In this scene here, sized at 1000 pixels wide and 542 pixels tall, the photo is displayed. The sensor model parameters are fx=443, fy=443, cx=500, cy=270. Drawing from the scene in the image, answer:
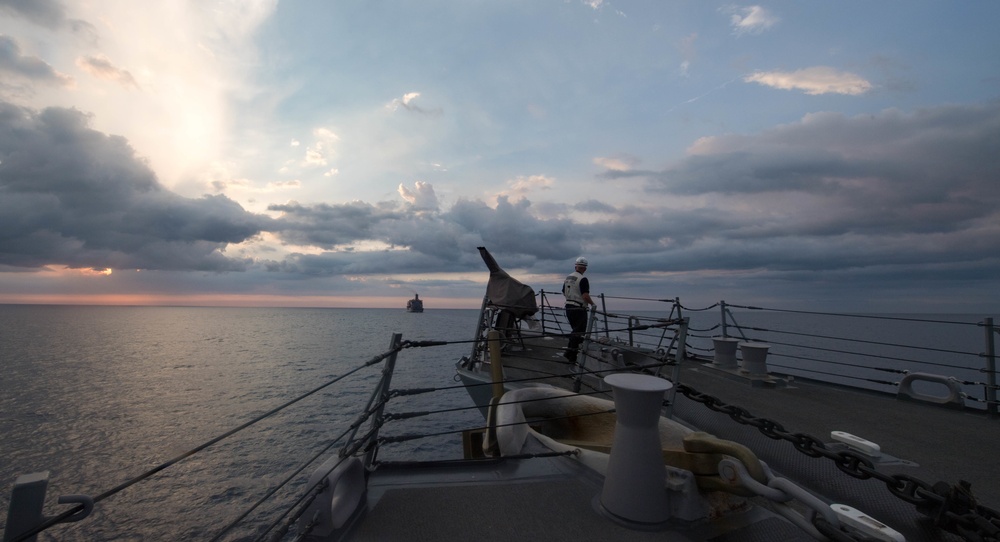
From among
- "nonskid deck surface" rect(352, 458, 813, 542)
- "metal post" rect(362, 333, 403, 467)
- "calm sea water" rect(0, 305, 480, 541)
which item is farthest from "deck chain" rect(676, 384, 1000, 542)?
"calm sea water" rect(0, 305, 480, 541)

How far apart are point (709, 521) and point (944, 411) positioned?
6692 millimetres

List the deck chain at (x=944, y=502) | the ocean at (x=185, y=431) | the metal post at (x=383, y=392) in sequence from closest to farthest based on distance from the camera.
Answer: the deck chain at (x=944, y=502) < the metal post at (x=383, y=392) < the ocean at (x=185, y=431)

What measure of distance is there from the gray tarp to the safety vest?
123cm

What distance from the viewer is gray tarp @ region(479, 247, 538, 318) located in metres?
10.6

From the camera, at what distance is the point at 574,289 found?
9.77m

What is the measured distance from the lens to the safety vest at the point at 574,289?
973cm

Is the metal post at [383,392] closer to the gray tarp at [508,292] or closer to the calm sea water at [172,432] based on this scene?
the calm sea water at [172,432]

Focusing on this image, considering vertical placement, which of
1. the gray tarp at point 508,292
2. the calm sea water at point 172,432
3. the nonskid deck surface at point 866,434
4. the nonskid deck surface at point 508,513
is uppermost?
the gray tarp at point 508,292

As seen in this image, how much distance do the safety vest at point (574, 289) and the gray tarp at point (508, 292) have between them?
1.23 m

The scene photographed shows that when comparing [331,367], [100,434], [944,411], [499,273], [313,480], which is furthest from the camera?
[331,367]

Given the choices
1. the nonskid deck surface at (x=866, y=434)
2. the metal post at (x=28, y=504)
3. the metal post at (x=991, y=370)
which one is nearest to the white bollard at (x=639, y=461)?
the nonskid deck surface at (x=866, y=434)

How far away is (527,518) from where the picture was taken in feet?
9.11

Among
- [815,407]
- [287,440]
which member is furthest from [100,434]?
[815,407]

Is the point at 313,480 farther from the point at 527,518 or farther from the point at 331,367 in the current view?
the point at 331,367
